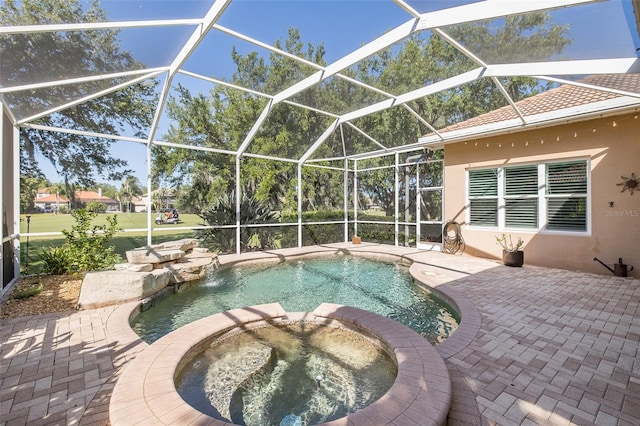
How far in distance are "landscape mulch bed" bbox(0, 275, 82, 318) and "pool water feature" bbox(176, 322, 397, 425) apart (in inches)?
134

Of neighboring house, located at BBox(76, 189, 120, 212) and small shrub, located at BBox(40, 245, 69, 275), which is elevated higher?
neighboring house, located at BBox(76, 189, 120, 212)

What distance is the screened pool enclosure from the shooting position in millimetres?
4324

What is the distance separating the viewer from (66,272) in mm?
6629

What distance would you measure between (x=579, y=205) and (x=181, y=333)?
952cm

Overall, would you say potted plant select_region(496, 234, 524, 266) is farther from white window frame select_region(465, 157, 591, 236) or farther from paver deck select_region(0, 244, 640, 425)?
paver deck select_region(0, 244, 640, 425)

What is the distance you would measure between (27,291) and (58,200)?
4.41m

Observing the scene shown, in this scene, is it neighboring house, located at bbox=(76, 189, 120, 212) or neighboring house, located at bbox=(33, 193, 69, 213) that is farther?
neighboring house, located at bbox=(76, 189, 120, 212)

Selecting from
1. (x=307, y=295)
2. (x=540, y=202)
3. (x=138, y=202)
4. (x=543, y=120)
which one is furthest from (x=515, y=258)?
(x=138, y=202)

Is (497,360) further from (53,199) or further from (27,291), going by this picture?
(53,199)

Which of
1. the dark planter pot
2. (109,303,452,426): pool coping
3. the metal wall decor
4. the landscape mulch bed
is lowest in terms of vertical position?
the landscape mulch bed

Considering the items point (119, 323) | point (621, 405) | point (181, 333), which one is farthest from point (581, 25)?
point (119, 323)

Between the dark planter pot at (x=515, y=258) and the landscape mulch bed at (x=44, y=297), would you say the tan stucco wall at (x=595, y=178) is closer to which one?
the dark planter pot at (x=515, y=258)

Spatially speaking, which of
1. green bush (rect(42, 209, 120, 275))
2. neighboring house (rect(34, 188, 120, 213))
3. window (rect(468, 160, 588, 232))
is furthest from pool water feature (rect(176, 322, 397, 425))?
neighboring house (rect(34, 188, 120, 213))

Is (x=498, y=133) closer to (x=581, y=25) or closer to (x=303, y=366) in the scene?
(x=581, y=25)
